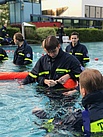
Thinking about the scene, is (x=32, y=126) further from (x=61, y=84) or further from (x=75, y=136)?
(x=61, y=84)

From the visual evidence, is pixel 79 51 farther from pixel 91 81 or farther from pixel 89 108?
pixel 91 81

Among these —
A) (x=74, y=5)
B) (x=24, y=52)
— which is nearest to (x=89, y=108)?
(x=24, y=52)

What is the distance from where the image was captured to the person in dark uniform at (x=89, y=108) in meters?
3.13

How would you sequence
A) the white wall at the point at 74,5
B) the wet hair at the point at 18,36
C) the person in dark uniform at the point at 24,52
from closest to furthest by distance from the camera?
the wet hair at the point at 18,36 < the person in dark uniform at the point at 24,52 < the white wall at the point at 74,5

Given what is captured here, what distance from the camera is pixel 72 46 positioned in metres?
9.34

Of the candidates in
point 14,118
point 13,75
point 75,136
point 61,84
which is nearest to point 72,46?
point 13,75

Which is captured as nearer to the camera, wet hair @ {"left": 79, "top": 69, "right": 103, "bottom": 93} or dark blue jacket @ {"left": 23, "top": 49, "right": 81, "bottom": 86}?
wet hair @ {"left": 79, "top": 69, "right": 103, "bottom": 93}

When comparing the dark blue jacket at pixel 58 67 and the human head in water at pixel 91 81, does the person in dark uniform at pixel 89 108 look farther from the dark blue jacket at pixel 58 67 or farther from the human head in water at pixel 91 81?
the dark blue jacket at pixel 58 67

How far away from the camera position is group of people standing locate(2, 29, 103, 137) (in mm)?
3160

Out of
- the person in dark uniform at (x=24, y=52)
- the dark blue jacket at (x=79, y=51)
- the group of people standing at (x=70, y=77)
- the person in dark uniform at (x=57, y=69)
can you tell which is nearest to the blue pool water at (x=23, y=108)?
the group of people standing at (x=70, y=77)

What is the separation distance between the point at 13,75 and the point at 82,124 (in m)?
5.09

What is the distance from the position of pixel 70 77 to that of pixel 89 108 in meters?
2.34

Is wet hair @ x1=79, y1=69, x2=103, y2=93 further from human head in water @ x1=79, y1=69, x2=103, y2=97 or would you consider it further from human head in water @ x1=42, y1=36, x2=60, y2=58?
human head in water @ x1=42, y1=36, x2=60, y2=58

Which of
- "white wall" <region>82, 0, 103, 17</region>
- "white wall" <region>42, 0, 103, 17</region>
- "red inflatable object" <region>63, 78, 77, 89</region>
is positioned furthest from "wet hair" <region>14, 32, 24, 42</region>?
"white wall" <region>82, 0, 103, 17</region>
